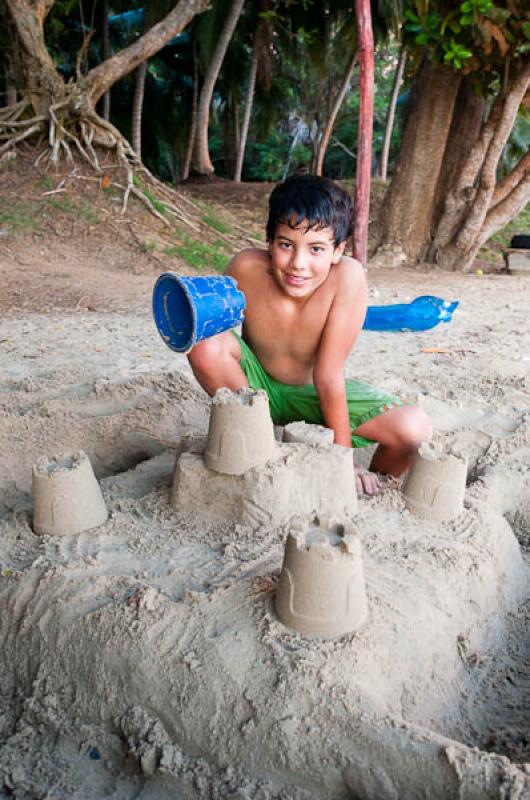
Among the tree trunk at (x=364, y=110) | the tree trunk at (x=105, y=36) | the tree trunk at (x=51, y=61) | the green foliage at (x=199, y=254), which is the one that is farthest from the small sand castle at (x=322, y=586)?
the tree trunk at (x=105, y=36)

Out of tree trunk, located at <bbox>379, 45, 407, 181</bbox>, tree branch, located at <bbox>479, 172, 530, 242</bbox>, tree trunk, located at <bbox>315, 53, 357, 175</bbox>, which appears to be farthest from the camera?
tree trunk, located at <bbox>315, 53, 357, 175</bbox>

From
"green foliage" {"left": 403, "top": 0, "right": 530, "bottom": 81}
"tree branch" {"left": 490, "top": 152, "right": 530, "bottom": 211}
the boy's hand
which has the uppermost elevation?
"green foliage" {"left": 403, "top": 0, "right": 530, "bottom": 81}

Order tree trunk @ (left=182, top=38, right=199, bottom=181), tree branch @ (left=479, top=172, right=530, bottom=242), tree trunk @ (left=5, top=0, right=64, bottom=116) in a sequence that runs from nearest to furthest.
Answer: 1. tree trunk @ (left=5, top=0, right=64, bottom=116)
2. tree branch @ (left=479, top=172, right=530, bottom=242)
3. tree trunk @ (left=182, top=38, right=199, bottom=181)

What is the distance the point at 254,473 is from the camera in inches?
67.9

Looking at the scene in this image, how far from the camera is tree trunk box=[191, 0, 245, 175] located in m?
10.7

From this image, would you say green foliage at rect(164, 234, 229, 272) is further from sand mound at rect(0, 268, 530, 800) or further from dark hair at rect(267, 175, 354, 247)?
sand mound at rect(0, 268, 530, 800)

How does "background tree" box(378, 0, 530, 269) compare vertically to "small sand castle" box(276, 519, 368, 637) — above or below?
above

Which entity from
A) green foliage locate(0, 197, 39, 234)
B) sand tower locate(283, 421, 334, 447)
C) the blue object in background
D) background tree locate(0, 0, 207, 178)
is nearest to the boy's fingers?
sand tower locate(283, 421, 334, 447)

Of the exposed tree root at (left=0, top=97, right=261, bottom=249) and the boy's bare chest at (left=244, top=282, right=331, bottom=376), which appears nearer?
the boy's bare chest at (left=244, top=282, right=331, bottom=376)

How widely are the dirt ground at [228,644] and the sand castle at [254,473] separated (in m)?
0.02

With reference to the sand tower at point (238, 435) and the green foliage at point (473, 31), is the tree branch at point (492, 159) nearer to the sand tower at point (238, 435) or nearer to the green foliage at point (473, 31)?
the green foliage at point (473, 31)

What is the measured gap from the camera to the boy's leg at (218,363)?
2.09 metres

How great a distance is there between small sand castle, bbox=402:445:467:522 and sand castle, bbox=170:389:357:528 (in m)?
0.19

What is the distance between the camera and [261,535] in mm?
1721
